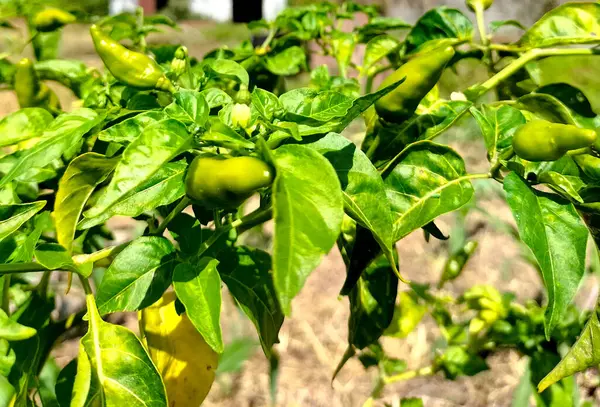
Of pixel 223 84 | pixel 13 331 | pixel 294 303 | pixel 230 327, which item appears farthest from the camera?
pixel 294 303

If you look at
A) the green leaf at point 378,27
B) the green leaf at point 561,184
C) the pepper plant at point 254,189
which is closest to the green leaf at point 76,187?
the pepper plant at point 254,189

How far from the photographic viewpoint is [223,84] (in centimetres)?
98

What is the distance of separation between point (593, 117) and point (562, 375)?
373 millimetres

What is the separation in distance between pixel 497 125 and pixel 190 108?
35 cm

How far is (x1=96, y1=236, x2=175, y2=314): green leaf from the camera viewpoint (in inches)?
26.4

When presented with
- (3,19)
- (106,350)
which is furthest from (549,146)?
(3,19)

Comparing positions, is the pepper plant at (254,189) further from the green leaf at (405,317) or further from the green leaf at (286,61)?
the green leaf at (405,317)

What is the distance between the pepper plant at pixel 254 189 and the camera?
56 cm

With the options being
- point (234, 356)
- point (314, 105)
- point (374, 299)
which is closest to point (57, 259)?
point (314, 105)

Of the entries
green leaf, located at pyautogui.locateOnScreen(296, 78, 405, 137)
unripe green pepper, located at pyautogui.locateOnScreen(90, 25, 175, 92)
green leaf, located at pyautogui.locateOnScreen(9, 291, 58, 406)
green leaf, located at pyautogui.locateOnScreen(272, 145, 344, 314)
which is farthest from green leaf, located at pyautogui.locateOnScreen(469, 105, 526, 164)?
green leaf, located at pyautogui.locateOnScreen(9, 291, 58, 406)

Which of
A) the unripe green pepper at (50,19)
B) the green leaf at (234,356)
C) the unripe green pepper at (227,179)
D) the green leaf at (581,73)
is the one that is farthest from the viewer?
the green leaf at (581,73)

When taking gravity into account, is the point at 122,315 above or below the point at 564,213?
below

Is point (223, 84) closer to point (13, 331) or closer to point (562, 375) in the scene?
point (13, 331)

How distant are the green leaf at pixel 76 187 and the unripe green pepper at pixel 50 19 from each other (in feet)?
2.03
